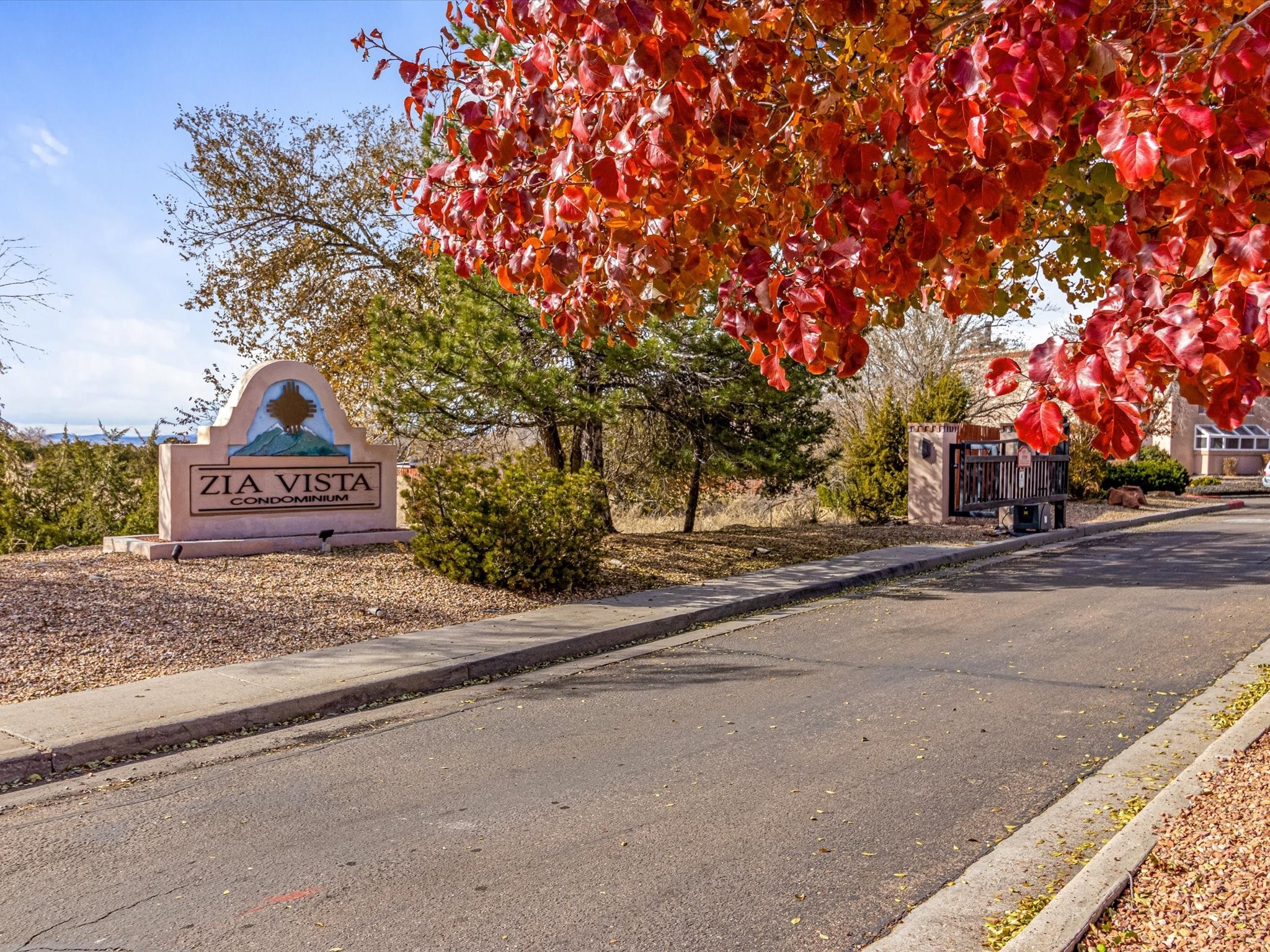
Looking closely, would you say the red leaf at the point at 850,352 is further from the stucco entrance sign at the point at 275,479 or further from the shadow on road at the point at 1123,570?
the stucco entrance sign at the point at 275,479

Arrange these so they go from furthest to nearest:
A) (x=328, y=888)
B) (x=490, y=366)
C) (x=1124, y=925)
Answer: (x=490, y=366), (x=328, y=888), (x=1124, y=925)

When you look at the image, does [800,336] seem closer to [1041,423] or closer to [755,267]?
[755,267]

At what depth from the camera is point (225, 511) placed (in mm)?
13227

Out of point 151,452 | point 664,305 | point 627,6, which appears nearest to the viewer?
point 627,6

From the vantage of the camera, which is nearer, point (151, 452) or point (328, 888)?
point (328, 888)

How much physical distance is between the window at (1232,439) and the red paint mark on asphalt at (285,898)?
5111 centimetres

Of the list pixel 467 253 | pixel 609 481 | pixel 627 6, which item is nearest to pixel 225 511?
pixel 609 481

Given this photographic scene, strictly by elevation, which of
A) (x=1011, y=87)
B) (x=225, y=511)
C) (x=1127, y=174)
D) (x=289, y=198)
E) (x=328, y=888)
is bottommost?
(x=328, y=888)

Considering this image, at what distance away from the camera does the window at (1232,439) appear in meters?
47.1

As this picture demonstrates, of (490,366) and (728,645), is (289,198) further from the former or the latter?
(728,645)

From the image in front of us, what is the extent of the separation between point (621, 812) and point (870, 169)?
330 cm

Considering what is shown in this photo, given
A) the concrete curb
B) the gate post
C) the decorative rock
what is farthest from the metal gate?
the concrete curb

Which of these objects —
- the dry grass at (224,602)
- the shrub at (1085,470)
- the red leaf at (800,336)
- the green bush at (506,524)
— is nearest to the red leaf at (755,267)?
the red leaf at (800,336)

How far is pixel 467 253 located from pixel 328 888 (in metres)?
3.15
